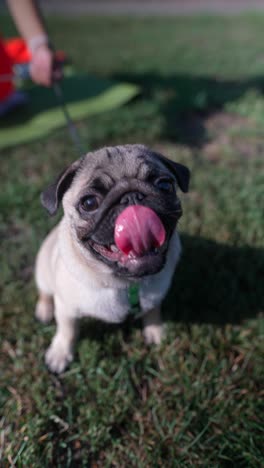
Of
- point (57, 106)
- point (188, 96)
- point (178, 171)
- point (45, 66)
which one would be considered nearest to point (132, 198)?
point (178, 171)

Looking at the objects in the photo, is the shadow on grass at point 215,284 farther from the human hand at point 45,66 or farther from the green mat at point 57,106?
the green mat at point 57,106

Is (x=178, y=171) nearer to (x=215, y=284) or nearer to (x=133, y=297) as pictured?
(x=133, y=297)

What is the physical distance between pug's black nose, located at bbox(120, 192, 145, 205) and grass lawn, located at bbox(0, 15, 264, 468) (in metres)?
1.32

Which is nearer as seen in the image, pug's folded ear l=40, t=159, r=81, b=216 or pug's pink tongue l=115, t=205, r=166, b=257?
pug's pink tongue l=115, t=205, r=166, b=257

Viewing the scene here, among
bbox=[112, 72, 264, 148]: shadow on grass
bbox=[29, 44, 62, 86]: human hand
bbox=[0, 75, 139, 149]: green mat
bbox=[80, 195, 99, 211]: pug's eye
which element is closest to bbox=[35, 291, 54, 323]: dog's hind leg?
bbox=[80, 195, 99, 211]: pug's eye

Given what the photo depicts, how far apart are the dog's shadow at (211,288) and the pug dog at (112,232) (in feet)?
1.93

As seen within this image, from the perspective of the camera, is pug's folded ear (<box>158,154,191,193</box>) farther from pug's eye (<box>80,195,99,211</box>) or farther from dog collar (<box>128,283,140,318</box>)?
dog collar (<box>128,283,140,318</box>)

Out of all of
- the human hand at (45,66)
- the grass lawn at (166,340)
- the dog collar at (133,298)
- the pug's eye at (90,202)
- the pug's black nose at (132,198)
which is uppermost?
the human hand at (45,66)

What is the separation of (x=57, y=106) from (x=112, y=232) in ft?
16.1

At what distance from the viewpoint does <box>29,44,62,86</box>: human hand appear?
3721 mm

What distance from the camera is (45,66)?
147 inches

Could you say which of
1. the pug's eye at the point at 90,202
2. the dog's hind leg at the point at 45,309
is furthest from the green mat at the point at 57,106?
the pug's eye at the point at 90,202

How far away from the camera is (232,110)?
608cm

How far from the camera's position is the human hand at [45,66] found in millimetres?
3721
